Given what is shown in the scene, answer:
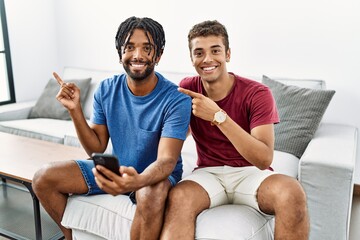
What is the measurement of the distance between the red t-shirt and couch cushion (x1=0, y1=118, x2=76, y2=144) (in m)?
1.31

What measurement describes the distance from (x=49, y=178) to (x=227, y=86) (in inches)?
32.9

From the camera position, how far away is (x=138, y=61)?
155 centimetres

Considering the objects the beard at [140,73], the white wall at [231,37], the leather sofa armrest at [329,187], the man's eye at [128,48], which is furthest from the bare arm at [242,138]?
the white wall at [231,37]

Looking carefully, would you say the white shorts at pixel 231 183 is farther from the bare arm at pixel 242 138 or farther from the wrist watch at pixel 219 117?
the wrist watch at pixel 219 117

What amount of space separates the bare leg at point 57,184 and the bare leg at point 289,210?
787 mm

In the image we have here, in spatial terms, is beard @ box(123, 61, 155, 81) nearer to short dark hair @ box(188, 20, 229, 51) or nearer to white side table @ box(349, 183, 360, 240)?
short dark hair @ box(188, 20, 229, 51)

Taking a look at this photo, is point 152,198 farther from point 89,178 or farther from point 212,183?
point 89,178

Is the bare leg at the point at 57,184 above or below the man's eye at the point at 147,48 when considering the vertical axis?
below

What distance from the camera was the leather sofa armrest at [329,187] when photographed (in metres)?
1.69

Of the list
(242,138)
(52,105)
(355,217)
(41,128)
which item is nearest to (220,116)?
(242,138)

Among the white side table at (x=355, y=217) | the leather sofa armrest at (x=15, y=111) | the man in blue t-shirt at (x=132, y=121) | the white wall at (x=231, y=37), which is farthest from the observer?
the leather sofa armrest at (x=15, y=111)

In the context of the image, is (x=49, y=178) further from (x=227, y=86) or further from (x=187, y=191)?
(x=227, y=86)

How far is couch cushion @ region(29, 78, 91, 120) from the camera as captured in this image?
311cm

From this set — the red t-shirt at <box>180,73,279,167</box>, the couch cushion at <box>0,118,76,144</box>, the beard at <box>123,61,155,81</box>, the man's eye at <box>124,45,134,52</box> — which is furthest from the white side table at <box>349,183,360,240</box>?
the couch cushion at <box>0,118,76,144</box>
